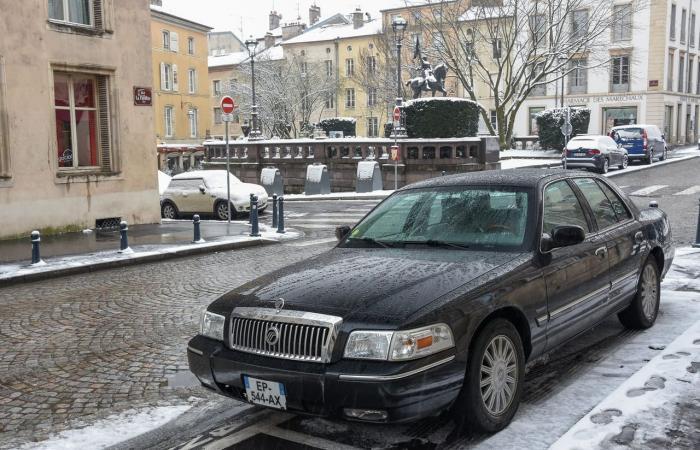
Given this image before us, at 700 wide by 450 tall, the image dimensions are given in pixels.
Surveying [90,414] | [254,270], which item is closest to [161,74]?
[254,270]

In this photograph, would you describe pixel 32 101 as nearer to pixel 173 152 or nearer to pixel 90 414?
pixel 90 414

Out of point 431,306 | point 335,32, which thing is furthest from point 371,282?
point 335,32

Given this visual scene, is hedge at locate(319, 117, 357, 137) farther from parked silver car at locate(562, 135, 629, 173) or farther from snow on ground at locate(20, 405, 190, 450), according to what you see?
snow on ground at locate(20, 405, 190, 450)

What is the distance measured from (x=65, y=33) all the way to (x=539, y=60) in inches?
1125

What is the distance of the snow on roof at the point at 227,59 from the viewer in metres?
79.9

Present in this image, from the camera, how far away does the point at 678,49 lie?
179ft

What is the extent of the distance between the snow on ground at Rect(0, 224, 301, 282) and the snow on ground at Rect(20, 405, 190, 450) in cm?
644

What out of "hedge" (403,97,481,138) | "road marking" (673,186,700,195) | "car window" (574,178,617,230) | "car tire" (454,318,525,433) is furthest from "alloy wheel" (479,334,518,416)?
"hedge" (403,97,481,138)

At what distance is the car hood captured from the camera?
3945mm

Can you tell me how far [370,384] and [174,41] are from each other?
60.1 m

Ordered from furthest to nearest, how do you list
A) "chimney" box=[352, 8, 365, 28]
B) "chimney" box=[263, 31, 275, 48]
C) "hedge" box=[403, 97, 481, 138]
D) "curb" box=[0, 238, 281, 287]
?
"chimney" box=[263, 31, 275, 48]
"chimney" box=[352, 8, 365, 28]
"hedge" box=[403, 97, 481, 138]
"curb" box=[0, 238, 281, 287]

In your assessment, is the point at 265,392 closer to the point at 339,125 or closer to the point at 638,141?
the point at 638,141

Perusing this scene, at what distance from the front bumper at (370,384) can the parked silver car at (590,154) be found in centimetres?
2564

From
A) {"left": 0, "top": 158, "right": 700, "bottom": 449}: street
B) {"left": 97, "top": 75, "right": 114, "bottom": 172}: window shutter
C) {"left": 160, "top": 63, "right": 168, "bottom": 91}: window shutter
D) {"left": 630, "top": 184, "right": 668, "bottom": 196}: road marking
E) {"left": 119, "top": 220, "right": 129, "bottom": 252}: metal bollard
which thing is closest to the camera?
{"left": 0, "top": 158, "right": 700, "bottom": 449}: street
